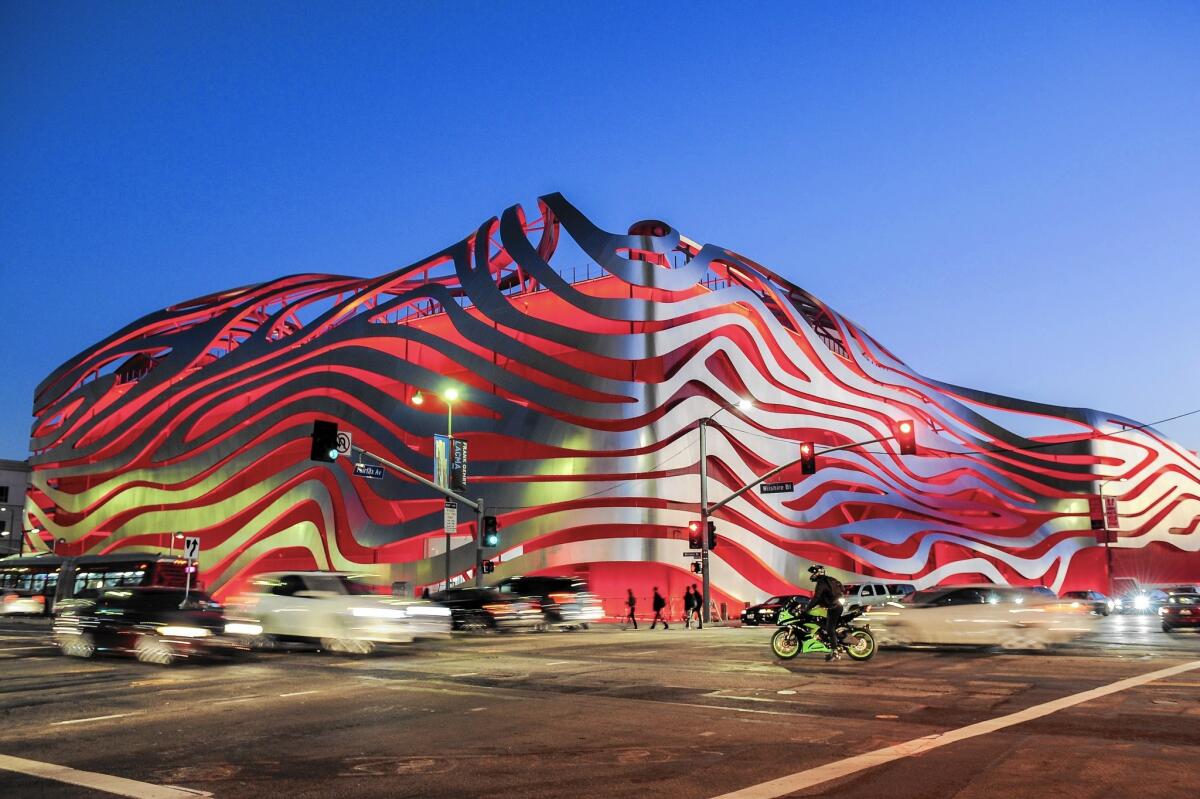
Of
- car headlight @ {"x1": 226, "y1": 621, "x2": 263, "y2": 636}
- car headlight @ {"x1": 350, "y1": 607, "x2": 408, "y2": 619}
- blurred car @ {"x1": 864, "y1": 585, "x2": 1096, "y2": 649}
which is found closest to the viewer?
car headlight @ {"x1": 350, "y1": 607, "x2": 408, "y2": 619}

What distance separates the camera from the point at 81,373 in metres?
78.9

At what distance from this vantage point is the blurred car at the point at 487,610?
30.9 metres

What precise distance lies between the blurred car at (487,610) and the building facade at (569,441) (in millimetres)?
14162

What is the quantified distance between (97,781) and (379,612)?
1377cm

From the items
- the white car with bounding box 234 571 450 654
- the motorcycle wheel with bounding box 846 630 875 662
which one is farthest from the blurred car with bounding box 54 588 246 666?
the motorcycle wheel with bounding box 846 630 875 662

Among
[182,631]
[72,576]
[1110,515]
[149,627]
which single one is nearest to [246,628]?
[149,627]

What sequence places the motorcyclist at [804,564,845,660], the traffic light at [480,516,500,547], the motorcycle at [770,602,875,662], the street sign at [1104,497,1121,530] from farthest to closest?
the street sign at [1104,497,1121,530], the traffic light at [480,516,500,547], the motorcycle at [770,602,875,662], the motorcyclist at [804,564,845,660]

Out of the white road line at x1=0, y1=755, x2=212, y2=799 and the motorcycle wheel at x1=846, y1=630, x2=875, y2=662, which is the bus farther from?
the white road line at x1=0, y1=755, x2=212, y2=799

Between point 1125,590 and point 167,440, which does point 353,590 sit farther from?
point 1125,590

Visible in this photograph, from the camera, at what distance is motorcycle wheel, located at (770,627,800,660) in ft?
59.5

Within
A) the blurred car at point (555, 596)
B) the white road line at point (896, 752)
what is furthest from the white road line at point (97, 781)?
the blurred car at point (555, 596)

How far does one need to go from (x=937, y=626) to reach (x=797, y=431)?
35646 millimetres

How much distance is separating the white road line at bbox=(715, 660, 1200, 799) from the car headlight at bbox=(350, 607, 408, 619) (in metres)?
13.8

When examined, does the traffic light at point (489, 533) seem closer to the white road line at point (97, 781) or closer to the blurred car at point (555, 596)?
the blurred car at point (555, 596)
